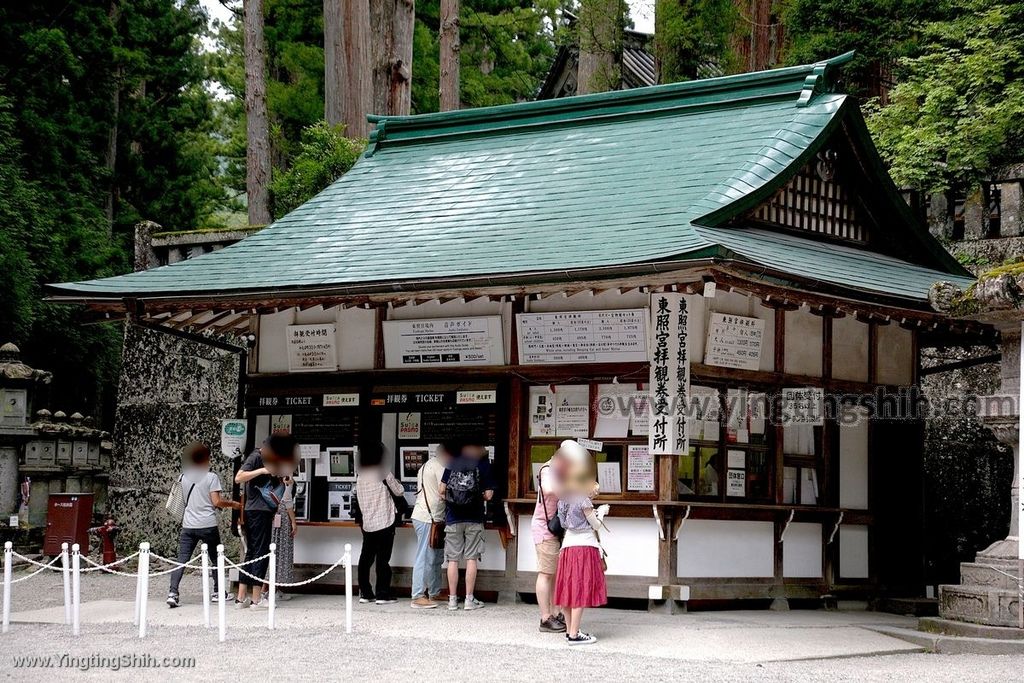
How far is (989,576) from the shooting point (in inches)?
461

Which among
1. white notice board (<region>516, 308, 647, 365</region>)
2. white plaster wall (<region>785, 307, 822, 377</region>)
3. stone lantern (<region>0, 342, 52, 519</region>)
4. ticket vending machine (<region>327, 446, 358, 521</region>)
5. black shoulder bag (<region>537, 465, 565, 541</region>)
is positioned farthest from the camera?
stone lantern (<region>0, 342, 52, 519</region>)

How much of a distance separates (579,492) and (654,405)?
7.67 ft

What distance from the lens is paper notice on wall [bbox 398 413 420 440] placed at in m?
14.5

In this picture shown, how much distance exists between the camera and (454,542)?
1322 centimetres

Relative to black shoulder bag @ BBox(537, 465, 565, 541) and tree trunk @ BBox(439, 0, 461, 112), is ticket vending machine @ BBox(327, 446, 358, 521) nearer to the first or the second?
black shoulder bag @ BBox(537, 465, 565, 541)

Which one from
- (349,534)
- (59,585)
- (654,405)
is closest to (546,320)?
(654,405)

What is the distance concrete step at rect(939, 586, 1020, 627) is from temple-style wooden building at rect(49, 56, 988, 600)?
237 cm

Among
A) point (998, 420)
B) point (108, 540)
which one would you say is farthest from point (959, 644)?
point (108, 540)

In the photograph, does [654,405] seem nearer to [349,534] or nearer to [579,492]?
[579,492]

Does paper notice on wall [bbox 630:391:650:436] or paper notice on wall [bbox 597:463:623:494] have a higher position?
paper notice on wall [bbox 630:391:650:436]

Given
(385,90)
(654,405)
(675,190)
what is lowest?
(654,405)

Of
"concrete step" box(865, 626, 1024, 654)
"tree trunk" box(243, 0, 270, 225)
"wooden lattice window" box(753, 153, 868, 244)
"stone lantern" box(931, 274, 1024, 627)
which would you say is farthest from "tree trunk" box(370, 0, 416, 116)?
"concrete step" box(865, 626, 1024, 654)

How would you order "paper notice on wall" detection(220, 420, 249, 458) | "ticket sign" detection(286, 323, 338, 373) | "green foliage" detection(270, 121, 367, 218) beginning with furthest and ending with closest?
"green foliage" detection(270, 121, 367, 218)
"paper notice on wall" detection(220, 420, 249, 458)
"ticket sign" detection(286, 323, 338, 373)

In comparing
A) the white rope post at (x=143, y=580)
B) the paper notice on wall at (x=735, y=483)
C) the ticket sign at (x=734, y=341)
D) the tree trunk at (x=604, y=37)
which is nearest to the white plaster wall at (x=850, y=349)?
the ticket sign at (x=734, y=341)
